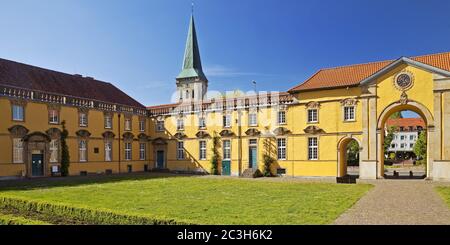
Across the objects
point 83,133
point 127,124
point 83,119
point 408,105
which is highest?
point 408,105

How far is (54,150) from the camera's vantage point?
30922 mm

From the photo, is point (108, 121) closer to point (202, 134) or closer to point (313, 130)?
point (202, 134)

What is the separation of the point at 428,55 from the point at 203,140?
2117 cm

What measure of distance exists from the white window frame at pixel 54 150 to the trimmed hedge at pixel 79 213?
1603 centimetres

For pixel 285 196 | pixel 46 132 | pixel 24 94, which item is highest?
pixel 24 94

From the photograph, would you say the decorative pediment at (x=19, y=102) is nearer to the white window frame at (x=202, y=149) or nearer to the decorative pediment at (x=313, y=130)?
the white window frame at (x=202, y=149)

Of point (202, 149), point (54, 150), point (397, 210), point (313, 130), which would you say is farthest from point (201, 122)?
point (397, 210)

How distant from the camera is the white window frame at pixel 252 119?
3344 centimetres

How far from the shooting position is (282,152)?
31.8 metres

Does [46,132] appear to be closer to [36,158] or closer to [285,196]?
[36,158]

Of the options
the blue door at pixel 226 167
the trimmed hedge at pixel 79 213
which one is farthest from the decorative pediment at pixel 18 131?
the blue door at pixel 226 167

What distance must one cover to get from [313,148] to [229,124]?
8735 millimetres
